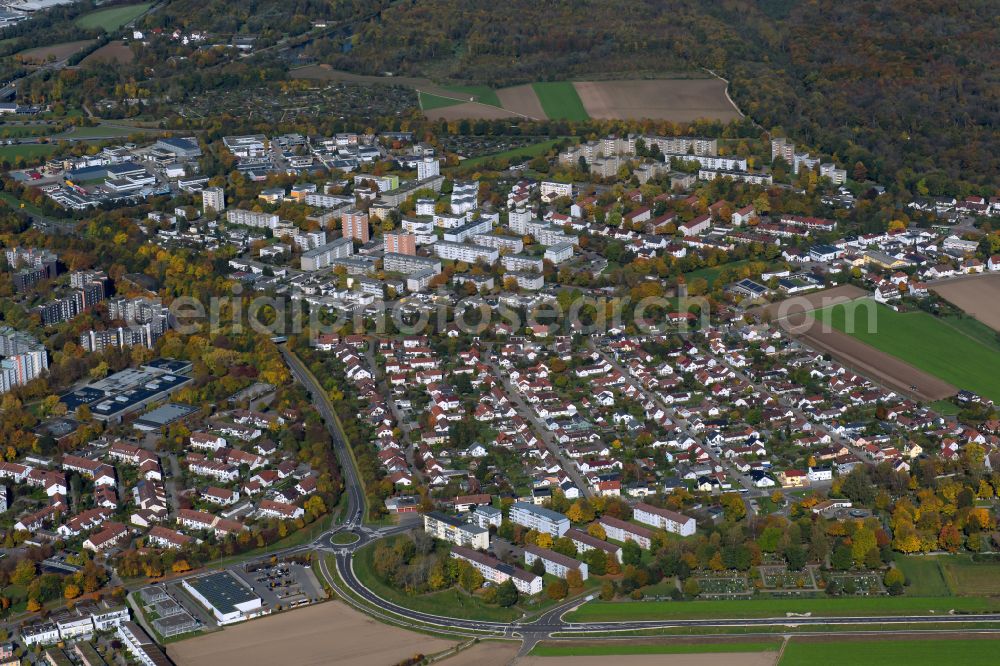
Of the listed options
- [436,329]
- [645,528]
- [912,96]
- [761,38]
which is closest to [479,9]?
[761,38]

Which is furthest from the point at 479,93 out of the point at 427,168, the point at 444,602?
the point at 444,602

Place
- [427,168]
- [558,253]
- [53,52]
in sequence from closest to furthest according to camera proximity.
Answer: [558,253], [427,168], [53,52]

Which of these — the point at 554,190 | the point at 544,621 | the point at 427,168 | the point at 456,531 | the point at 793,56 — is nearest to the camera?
the point at 544,621

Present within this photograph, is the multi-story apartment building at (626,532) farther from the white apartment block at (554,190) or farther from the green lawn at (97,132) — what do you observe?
the green lawn at (97,132)

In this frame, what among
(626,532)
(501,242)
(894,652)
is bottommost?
(894,652)

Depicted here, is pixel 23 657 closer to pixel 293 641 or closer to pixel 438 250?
pixel 293 641

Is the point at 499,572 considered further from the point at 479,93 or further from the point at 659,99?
the point at 479,93

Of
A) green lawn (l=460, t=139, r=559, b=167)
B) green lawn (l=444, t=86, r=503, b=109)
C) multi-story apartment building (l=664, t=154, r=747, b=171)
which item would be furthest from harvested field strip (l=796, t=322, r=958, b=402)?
green lawn (l=444, t=86, r=503, b=109)
